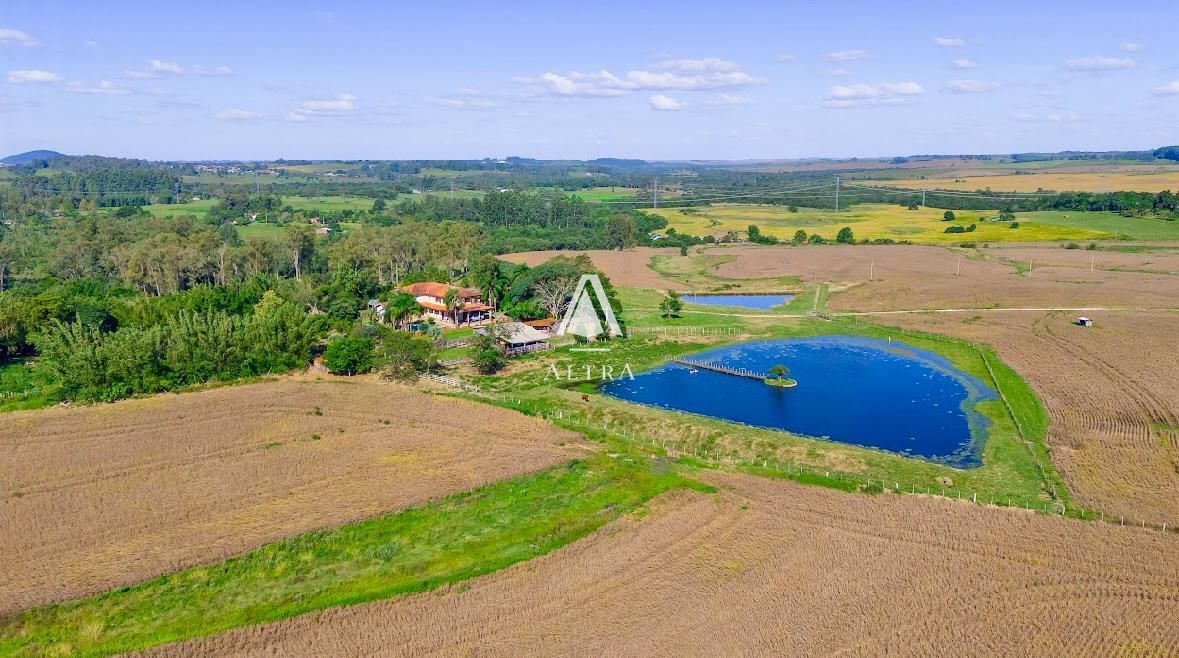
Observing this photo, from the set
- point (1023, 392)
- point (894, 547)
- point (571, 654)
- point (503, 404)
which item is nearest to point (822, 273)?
point (1023, 392)

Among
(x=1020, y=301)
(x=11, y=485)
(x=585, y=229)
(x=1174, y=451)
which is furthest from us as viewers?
(x=585, y=229)

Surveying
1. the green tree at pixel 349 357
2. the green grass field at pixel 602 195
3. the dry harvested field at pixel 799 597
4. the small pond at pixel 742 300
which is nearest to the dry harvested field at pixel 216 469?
the green tree at pixel 349 357

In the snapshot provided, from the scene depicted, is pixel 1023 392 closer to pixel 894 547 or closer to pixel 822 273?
pixel 894 547

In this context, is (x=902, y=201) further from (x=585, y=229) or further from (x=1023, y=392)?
(x=1023, y=392)

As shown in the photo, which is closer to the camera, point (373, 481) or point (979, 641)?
point (979, 641)

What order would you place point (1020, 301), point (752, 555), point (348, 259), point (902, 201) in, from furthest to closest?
point (902, 201) → point (348, 259) → point (1020, 301) → point (752, 555)

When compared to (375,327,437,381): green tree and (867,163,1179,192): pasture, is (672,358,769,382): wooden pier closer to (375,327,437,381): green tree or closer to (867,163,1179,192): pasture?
(375,327,437,381): green tree
